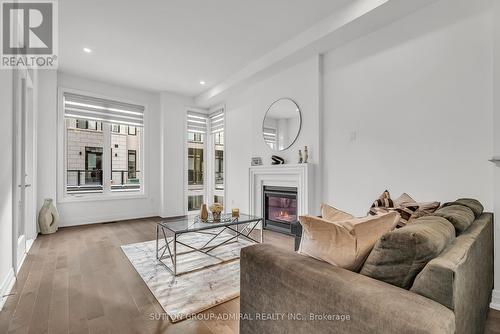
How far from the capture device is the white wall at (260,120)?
3762 millimetres

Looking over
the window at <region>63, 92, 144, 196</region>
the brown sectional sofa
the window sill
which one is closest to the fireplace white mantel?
the brown sectional sofa

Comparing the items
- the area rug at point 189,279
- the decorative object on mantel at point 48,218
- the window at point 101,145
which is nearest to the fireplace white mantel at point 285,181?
the area rug at point 189,279

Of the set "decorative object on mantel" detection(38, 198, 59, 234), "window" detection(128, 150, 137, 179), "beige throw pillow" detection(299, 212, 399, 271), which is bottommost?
"decorative object on mantel" detection(38, 198, 59, 234)

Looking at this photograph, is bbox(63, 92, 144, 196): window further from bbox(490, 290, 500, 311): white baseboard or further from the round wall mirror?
bbox(490, 290, 500, 311): white baseboard

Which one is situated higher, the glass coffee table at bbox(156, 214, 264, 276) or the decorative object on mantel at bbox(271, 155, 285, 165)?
the decorative object on mantel at bbox(271, 155, 285, 165)

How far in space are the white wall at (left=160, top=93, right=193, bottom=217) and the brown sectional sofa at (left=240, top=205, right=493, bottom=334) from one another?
472cm

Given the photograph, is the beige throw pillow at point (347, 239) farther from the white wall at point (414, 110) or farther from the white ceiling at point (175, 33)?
the white ceiling at point (175, 33)

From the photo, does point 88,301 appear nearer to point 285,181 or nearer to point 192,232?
point 192,232

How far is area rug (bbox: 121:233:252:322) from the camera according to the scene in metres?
2.07

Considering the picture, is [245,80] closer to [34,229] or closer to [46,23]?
[46,23]

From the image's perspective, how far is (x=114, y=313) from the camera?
1943 mm

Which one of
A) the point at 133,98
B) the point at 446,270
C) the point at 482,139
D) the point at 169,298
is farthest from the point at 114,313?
the point at 133,98

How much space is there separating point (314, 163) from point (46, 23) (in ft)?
12.6

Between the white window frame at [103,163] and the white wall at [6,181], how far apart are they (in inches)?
104
